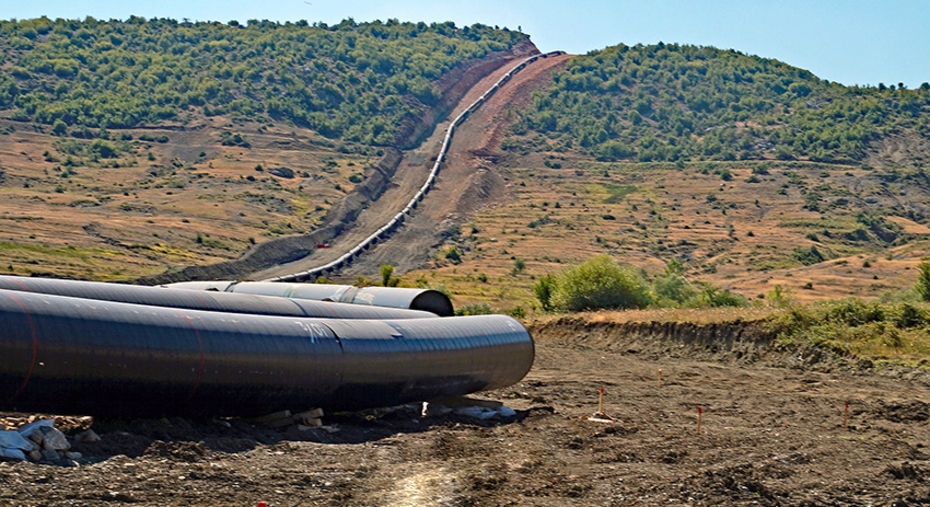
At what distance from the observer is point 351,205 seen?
11362 centimetres

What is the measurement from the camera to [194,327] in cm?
2019

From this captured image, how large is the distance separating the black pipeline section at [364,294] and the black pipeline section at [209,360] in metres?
5.37

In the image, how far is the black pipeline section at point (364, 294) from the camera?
106ft

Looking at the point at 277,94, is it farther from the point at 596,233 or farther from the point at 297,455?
the point at 297,455

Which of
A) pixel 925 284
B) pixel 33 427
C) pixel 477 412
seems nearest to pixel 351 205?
pixel 925 284

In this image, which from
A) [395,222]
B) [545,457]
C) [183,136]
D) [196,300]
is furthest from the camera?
[183,136]

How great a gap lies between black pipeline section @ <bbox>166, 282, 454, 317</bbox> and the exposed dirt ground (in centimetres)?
373

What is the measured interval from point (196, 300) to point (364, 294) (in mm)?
8667

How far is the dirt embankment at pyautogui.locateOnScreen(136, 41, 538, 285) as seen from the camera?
77.3 metres

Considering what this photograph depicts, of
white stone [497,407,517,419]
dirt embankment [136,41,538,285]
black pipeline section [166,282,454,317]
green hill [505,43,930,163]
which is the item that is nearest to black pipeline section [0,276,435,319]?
black pipeline section [166,282,454,317]

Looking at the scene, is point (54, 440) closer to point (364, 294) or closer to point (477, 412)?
point (477, 412)

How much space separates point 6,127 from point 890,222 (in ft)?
335

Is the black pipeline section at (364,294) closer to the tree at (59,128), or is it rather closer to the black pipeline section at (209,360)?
the black pipeline section at (209,360)

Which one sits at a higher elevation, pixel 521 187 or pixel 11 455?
pixel 521 187
